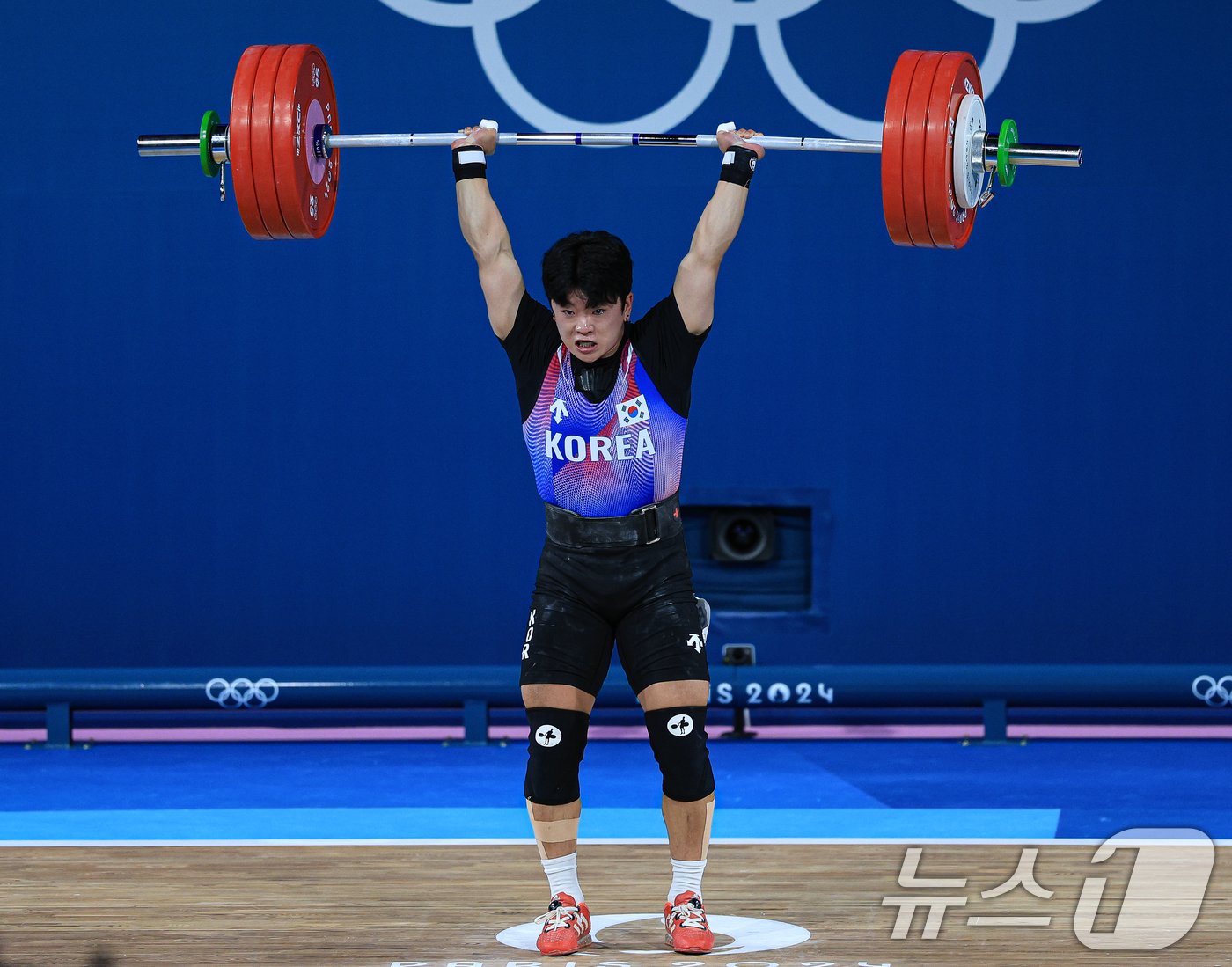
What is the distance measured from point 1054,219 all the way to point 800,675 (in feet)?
5.73

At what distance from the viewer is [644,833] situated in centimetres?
417

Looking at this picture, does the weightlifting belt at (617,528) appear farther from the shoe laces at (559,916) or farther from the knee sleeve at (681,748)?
the shoe laces at (559,916)

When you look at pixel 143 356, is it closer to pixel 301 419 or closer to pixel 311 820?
pixel 301 419

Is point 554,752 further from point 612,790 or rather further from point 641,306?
point 641,306

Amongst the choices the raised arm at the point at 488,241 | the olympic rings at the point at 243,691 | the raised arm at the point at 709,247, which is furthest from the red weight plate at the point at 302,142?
the olympic rings at the point at 243,691

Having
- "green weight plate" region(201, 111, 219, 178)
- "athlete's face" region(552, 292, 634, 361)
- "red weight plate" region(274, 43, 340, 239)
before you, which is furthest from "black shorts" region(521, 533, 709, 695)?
"green weight plate" region(201, 111, 219, 178)

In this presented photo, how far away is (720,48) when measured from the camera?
18.9 feet

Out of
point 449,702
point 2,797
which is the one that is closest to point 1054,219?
point 449,702

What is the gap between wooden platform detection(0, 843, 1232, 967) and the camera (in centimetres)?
298

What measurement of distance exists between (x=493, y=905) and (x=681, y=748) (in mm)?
582

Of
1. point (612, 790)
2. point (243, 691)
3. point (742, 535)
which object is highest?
point (742, 535)

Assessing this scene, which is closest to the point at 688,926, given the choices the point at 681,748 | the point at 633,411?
the point at 681,748

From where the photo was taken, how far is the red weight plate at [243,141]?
3354mm

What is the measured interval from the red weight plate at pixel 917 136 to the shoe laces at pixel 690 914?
135 centimetres
